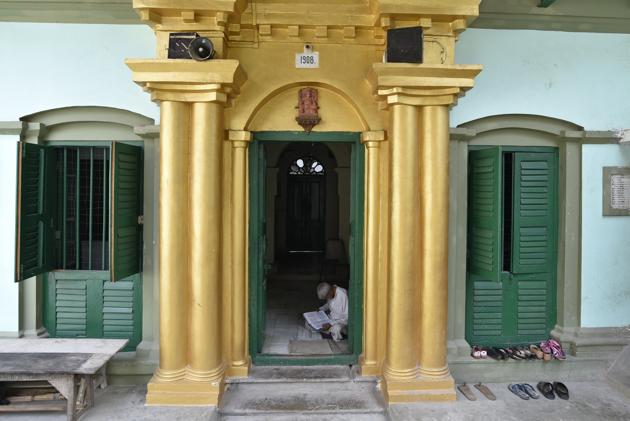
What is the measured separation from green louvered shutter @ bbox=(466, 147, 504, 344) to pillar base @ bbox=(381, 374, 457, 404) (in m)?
1.08

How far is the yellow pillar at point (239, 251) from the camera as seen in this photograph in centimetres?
459

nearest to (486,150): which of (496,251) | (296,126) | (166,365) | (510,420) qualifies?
(496,251)

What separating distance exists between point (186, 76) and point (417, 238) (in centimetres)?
285

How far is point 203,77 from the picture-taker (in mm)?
4078

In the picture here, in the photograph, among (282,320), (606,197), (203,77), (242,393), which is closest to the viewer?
(203,77)

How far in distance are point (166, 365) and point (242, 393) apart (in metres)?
0.85

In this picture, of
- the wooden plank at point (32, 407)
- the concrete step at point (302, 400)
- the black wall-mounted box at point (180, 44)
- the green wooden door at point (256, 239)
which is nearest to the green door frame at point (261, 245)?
the green wooden door at point (256, 239)

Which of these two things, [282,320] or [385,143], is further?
[282,320]

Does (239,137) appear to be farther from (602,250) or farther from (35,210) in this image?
(602,250)

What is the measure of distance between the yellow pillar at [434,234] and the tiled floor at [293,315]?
46.1 inches

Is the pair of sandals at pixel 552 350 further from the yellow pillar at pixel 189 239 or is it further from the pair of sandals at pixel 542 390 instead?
the yellow pillar at pixel 189 239

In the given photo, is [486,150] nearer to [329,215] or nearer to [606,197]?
[606,197]

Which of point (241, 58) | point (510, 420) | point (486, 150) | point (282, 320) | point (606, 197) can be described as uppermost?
point (241, 58)

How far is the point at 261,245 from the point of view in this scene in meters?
4.87
